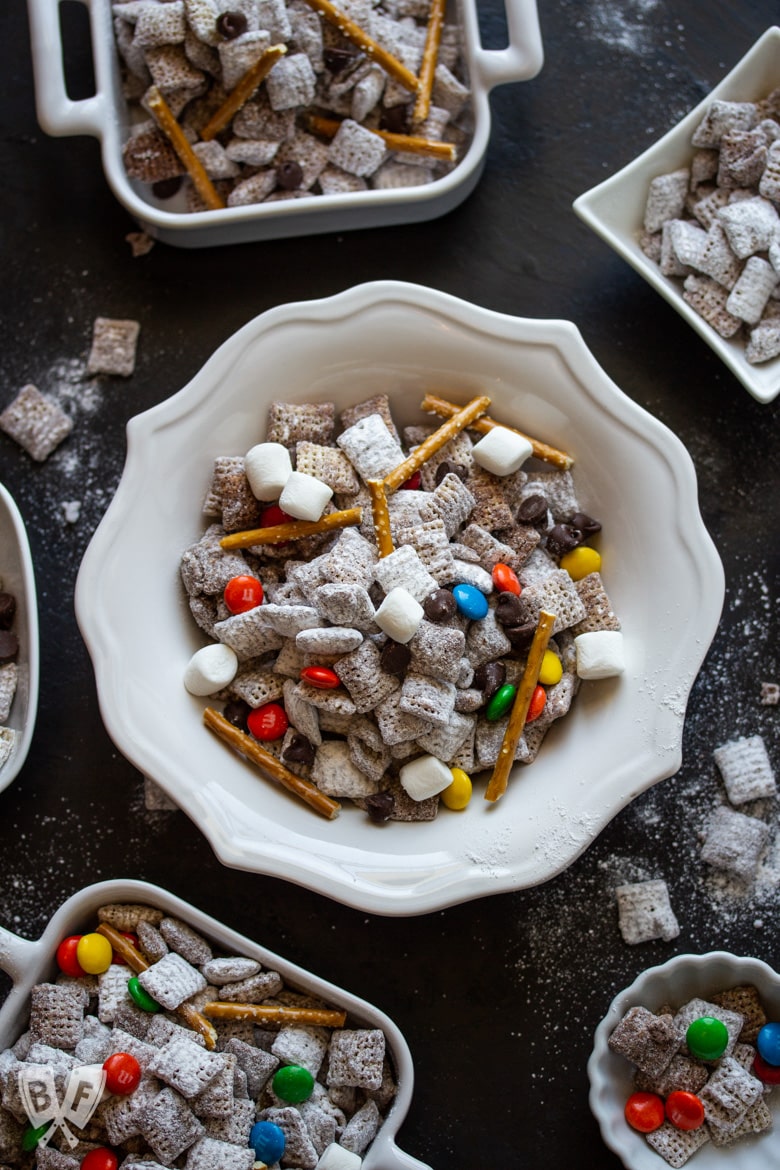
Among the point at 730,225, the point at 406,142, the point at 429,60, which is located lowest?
the point at 730,225

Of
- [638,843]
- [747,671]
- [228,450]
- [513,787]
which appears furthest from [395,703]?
[747,671]

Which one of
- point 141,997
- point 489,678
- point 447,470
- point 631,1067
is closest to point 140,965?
point 141,997

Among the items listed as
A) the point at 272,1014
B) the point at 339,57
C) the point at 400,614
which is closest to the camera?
the point at 400,614

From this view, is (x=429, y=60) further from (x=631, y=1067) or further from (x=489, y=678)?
(x=631, y=1067)

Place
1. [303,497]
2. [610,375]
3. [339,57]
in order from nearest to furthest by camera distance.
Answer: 1. [303,497]
2. [339,57]
3. [610,375]

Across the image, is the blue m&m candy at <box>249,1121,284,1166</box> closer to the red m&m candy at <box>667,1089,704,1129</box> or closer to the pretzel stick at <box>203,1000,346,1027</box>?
the pretzel stick at <box>203,1000,346,1027</box>

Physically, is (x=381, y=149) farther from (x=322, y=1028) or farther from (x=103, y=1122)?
(x=103, y=1122)
